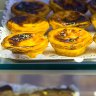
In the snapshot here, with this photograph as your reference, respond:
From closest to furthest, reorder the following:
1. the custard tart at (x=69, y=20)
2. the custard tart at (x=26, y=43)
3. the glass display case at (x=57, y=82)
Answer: the custard tart at (x=26, y=43)
the custard tart at (x=69, y=20)
the glass display case at (x=57, y=82)

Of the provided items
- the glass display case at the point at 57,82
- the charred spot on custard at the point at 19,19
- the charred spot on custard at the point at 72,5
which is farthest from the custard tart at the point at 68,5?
the glass display case at the point at 57,82

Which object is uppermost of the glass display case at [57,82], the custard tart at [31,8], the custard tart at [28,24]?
→ the custard tart at [31,8]

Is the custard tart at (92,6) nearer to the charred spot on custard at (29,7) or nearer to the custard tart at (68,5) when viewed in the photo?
the custard tart at (68,5)

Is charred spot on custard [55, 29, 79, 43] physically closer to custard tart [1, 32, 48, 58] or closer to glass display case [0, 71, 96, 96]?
custard tart [1, 32, 48, 58]

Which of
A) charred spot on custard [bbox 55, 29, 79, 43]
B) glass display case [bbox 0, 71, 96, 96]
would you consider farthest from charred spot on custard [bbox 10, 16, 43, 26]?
glass display case [bbox 0, 71, 96, 96]

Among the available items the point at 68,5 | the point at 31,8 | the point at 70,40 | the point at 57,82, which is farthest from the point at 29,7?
the point at 57,82

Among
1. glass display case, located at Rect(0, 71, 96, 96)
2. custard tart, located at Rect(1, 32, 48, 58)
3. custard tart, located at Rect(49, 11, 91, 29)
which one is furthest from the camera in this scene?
glass display case, located at Rect(0, 71, 96, 96)

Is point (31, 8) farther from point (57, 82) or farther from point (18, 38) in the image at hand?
point (57, 82)
